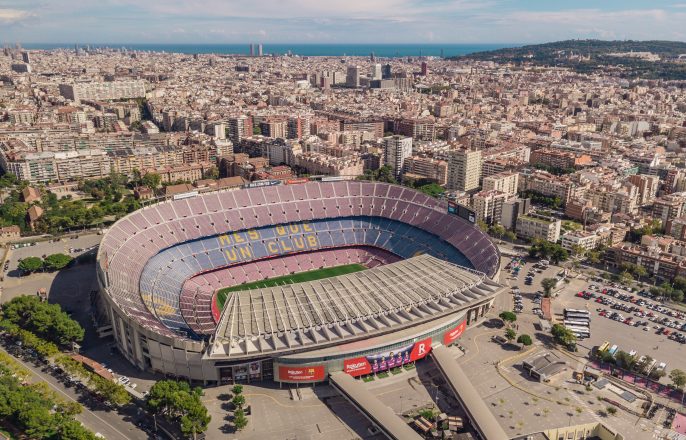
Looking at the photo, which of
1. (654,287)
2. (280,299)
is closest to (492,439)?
(280,299)

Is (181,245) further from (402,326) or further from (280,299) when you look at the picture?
(402,326)

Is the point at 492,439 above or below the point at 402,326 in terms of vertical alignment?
below

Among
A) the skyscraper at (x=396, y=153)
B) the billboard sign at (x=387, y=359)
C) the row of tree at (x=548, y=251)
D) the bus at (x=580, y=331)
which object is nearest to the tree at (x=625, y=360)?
the bus at (x=580, y=331)

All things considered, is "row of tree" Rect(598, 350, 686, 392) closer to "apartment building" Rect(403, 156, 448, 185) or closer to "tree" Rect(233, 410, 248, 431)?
"tree" Rect(233, 410, 248, 431)

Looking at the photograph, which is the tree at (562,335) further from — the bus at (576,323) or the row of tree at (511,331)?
the bus at (576,323)

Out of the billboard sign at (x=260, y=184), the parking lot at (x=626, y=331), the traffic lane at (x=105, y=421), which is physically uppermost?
the billboard sign at (x=260, y=184)

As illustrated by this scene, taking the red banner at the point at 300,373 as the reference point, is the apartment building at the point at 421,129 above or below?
above

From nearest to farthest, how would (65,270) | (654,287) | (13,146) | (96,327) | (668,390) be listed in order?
(668,390), (96,327), (654,287), (65,270), (13,146)
